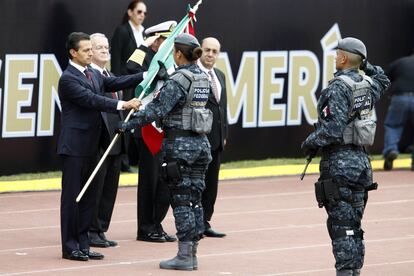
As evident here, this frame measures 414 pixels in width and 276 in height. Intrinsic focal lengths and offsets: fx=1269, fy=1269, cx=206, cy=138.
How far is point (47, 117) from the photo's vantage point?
1727cm

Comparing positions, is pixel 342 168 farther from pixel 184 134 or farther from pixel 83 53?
pixel 83 53

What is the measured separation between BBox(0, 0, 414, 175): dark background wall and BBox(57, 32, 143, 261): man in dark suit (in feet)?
16.9

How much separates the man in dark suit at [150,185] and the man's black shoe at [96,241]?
1.79 ft

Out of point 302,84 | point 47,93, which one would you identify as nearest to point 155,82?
point 47,93

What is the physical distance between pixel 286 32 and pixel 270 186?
321cm

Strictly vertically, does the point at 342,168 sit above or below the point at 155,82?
below

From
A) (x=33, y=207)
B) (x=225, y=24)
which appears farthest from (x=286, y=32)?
(x=33, y=207)

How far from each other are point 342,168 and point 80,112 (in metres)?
2.79

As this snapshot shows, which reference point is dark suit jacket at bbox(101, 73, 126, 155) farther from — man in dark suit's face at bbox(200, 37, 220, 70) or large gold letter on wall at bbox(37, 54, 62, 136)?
large gold letter on wall at bbox(37, 54, 62, 136)

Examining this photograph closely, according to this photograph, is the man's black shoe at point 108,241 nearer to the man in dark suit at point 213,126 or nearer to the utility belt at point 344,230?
the man in dark suit at point 213,126

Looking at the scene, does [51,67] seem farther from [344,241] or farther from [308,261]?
[344,241]

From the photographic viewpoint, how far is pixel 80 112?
461 inches

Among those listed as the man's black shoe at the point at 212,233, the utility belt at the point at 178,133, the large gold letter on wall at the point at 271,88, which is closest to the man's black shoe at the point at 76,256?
the utility belt at the point at 178,133

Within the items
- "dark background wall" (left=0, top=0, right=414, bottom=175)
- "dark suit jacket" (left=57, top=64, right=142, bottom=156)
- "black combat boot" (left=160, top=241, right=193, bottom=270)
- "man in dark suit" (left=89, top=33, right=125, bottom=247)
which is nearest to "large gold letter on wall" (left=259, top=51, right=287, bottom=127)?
"dark background wall" (left=0, top=0, right=414, bottom=175)
